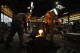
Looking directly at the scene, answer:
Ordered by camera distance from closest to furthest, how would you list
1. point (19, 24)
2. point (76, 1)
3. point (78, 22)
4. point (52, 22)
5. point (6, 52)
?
point (6, 52)
point (19, 24)
point (52, 22)
point (78, 22)
point (76, 1)

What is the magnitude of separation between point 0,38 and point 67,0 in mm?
17418

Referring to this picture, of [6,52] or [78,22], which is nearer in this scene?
[6,52]

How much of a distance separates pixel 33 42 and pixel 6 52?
2.92 meters

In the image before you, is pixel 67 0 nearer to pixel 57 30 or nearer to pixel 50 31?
pixel 57 30

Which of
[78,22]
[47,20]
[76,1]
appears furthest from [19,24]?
[76,1]

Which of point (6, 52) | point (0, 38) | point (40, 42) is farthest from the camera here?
point (0, 38)

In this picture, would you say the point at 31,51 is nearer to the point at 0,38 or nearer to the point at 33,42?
the point at 33,42

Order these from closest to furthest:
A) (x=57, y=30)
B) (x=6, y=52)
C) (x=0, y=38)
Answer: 1. (x=6, y=52)
2. (x=0, y=38)
3. (x=57, y=30)

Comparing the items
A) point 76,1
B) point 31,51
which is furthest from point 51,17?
point 76,1

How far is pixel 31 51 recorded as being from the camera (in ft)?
16.8

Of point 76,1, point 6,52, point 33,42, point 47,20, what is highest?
point 76,1

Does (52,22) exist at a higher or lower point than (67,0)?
lower

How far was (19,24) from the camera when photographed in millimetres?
9664

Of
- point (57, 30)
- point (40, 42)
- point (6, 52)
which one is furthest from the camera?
point (57, 30)
